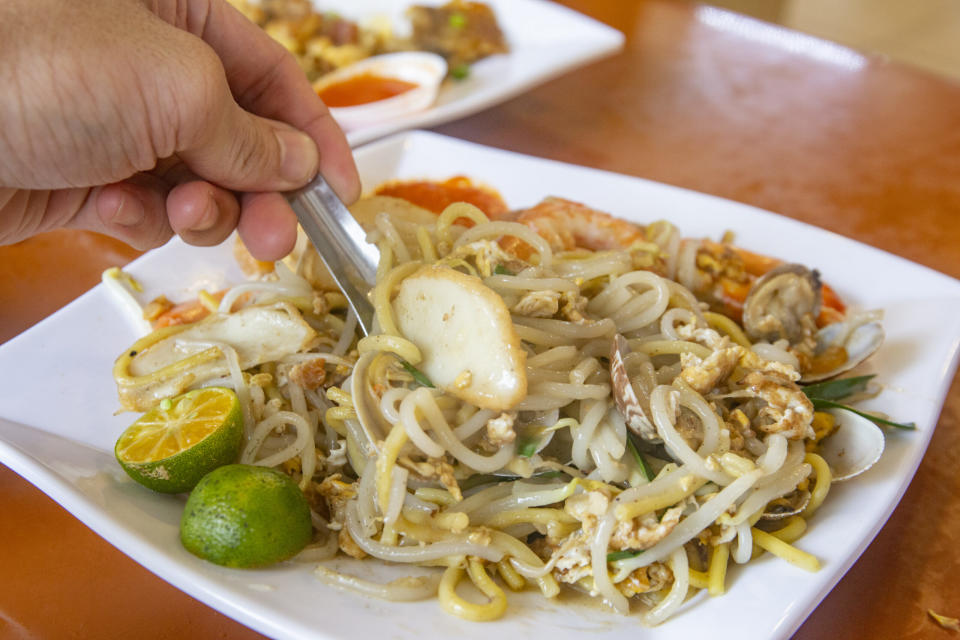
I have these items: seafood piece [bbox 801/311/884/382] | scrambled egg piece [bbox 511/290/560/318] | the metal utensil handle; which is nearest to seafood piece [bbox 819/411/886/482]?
seafood piece [bbox 801/311/884/382]

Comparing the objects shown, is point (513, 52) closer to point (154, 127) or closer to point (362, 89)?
point (362, 89)

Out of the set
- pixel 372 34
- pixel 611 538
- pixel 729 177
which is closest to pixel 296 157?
pixel 611 538

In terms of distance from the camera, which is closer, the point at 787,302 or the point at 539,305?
the point at 539,305

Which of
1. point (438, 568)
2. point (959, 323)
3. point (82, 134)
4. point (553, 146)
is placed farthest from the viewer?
point (553, 146)

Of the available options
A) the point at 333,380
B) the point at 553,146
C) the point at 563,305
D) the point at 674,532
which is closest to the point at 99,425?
the point at 333,380

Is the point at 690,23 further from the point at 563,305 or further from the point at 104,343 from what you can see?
the point at 104,343

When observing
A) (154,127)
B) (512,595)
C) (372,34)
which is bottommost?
(512,595)

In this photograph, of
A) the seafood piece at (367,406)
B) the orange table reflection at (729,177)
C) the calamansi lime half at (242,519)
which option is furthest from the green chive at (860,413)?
the calamansi lime half at (242,519)
